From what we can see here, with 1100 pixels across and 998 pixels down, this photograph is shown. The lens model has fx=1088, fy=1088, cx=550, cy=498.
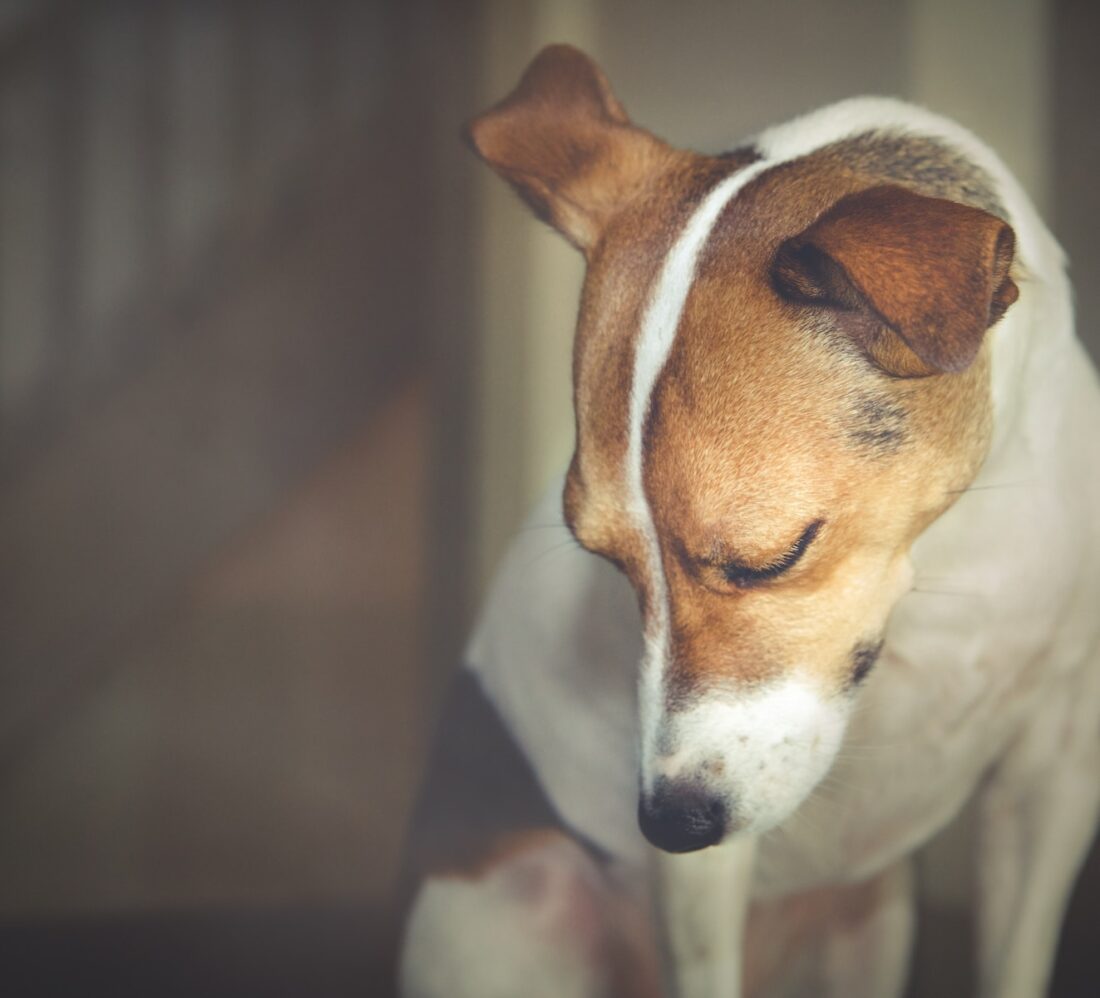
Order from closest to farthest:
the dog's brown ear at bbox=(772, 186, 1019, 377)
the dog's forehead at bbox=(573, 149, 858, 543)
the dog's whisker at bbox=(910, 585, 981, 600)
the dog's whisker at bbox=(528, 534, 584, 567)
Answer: the dog's brown ear at bbox=(772, 186, 1019, 377), the dog's forehead at bbox=(573, 149, 858, 543), the dog's whisker at bbox=(910, 585, 981, 600), the dog's whisker at bbox=(528, 534, 584, 567)

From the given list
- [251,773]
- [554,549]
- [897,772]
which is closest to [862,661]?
[897,772]

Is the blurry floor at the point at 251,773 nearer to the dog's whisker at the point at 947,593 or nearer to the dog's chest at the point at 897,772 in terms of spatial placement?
the dog's chest at the point at 897,772

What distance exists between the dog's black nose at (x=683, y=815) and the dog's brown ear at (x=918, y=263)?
0.95ft

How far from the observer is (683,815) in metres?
0.67

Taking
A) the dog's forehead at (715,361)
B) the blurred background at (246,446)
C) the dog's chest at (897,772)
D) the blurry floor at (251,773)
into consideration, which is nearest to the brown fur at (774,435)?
the dog's forehead at (715,361)

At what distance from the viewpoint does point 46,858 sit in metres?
1.13

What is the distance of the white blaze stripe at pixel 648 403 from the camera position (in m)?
0.67

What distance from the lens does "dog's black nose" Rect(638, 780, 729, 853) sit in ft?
2.19

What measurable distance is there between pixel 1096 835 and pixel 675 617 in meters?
0.43

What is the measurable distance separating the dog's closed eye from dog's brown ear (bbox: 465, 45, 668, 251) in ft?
0.87

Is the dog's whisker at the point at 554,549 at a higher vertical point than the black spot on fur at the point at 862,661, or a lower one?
lower

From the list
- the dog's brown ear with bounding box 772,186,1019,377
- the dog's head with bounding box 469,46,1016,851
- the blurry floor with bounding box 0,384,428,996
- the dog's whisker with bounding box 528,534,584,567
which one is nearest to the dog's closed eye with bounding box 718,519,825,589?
the dog's head with bounding box 469,46,1016,851

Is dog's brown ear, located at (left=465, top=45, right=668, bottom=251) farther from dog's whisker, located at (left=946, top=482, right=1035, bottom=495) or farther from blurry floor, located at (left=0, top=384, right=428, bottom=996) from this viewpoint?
blurry floor, located at (left=0, top=384, right=428, bottom=996)

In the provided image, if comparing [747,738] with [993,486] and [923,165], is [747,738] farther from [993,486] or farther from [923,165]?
[923,165]
